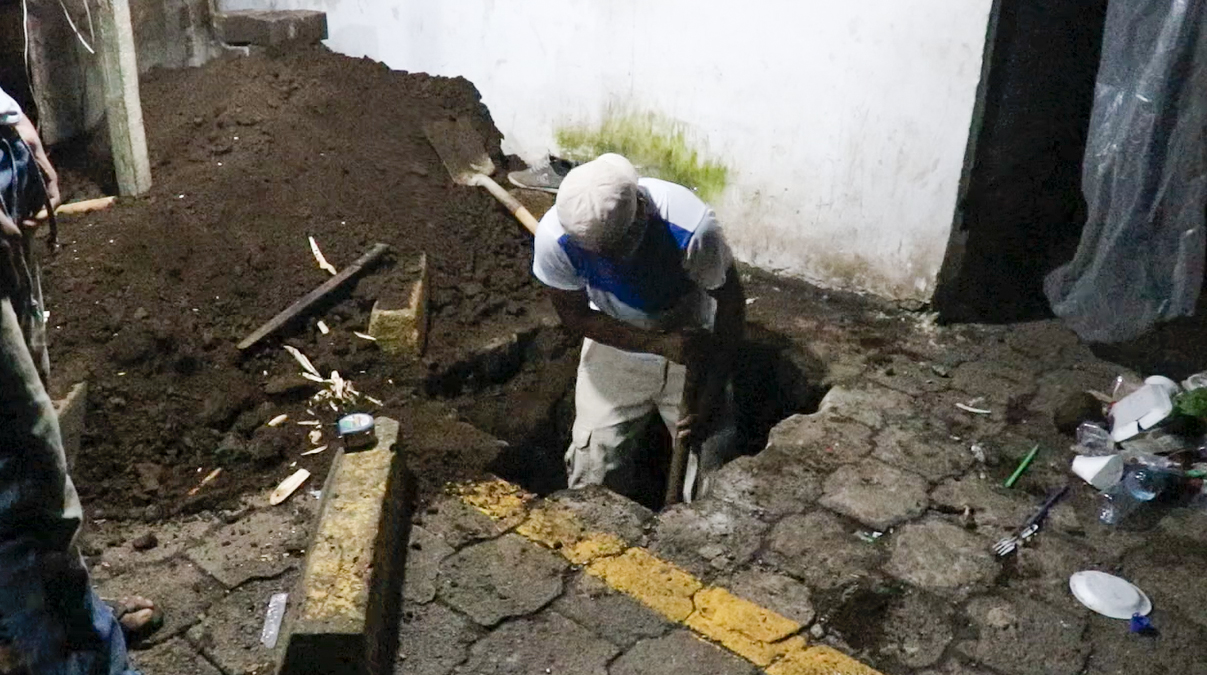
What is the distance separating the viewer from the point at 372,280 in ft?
15.2

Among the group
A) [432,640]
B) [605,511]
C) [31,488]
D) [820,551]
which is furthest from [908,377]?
[31,488]

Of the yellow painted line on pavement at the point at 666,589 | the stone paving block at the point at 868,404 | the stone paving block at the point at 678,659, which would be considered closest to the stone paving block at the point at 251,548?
the yellow painted line on pavement at the point at 666,589

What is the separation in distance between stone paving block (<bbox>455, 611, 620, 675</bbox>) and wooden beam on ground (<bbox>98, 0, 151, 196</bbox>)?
3214 mm

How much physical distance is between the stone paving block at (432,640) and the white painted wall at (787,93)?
3197mm

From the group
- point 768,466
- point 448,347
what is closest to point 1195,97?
point 768,466

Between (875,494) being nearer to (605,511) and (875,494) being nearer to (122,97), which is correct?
(605,511)

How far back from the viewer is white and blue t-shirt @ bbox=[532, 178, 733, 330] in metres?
3.80

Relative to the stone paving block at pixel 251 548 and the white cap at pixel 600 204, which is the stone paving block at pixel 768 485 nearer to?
the white cap at pixel 600 204

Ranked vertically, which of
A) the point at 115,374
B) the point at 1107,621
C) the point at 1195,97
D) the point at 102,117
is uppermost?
the point at 1195,97

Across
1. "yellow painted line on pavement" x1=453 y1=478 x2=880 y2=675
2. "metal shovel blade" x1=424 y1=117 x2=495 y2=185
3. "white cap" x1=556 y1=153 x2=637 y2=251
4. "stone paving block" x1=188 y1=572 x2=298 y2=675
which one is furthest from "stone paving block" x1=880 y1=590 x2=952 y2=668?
"metal shovel blade" x1=424 y1=117 x2=495 y2=185

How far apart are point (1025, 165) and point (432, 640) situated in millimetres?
3740

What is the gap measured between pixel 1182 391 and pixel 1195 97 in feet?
4.14

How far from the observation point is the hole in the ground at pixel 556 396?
460cm

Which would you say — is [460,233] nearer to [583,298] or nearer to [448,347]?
[448,347]
